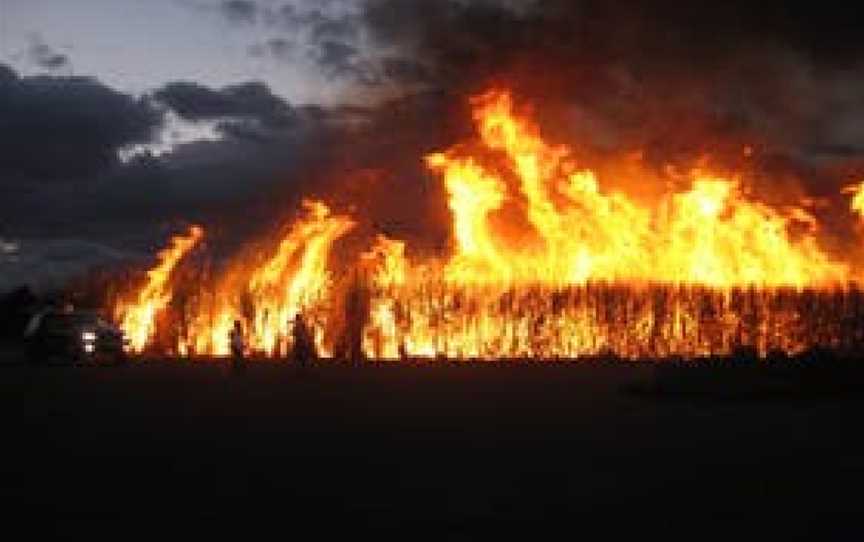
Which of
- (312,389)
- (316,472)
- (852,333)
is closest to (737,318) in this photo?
(852,333)

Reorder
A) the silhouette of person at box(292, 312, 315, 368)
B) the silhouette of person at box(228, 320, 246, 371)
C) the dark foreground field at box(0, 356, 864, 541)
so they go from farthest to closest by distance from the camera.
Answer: the silhouette of person at box(292, 312, 315, 368) < the silhouette of person at box(228, 320, 246, 371) < the dark foreground field at box(0, 356, 864, 541)

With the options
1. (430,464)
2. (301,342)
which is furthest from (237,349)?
(430,464)

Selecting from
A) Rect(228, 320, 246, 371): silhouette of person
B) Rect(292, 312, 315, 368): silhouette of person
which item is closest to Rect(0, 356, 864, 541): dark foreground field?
Rect(228, 320, 246, 371): silhouette of person

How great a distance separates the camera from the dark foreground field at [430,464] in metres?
11.8

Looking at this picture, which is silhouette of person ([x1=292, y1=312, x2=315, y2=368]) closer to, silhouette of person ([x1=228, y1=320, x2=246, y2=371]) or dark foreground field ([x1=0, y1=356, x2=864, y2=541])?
silhouette of person ([x1=228, y1=320, x2=246, y2=371])

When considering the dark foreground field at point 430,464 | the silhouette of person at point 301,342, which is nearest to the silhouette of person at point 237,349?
the silhouette of person at point 301,342

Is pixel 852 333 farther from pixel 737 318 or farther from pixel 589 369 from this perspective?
pixel 589 369

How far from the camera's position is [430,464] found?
50.9ft

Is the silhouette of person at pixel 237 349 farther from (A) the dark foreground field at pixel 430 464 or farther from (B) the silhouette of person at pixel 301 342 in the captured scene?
(A) the dark foreground field at pixel 430 464

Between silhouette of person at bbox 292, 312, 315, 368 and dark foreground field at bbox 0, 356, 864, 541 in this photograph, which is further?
silhouette of person at bbox 292, 312, 315, 368

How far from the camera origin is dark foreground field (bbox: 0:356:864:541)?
11789 millimetres

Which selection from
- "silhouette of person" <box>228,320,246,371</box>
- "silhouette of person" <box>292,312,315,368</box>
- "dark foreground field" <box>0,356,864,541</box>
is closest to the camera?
"dark foreground field" <box>0,356,864,541</box>

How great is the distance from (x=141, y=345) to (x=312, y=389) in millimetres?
21222

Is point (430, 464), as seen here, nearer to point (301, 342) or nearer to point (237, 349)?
point (237, 349)
